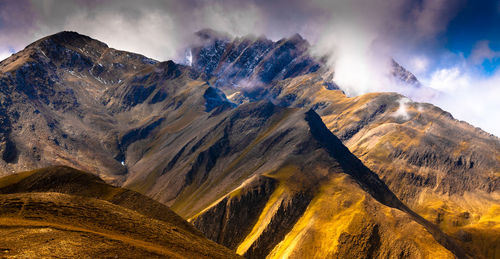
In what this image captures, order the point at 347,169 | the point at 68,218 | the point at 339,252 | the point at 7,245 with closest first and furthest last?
1. the point at 7,245
2. the point at 68,218
3. the point at 339,252
4. the point at 347,169

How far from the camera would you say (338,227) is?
141000 mm

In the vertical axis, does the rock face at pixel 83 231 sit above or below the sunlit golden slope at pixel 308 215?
below

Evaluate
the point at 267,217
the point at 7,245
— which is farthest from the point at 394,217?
the point at 7,245

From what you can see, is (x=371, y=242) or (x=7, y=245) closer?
(x=7, y=245)

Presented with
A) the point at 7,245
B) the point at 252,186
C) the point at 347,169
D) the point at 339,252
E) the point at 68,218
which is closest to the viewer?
the point at 7,245

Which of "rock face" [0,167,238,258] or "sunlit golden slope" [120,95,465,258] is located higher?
"sunlit golden slope" [120,95,465,258]

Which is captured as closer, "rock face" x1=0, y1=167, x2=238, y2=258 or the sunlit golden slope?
"rock face" x1=0, y1=167, x2=238, y2=258

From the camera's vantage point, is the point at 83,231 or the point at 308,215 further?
the point at 308,215

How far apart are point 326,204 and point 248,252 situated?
41022 millimetres

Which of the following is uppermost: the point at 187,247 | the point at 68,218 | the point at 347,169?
the point at 347,169

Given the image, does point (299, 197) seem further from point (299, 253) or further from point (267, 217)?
point (299, 253)

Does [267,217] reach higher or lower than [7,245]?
higher

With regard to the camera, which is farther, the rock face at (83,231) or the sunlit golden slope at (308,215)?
the sunlit golden slope at (308,215)

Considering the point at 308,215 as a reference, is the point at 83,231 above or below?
below
